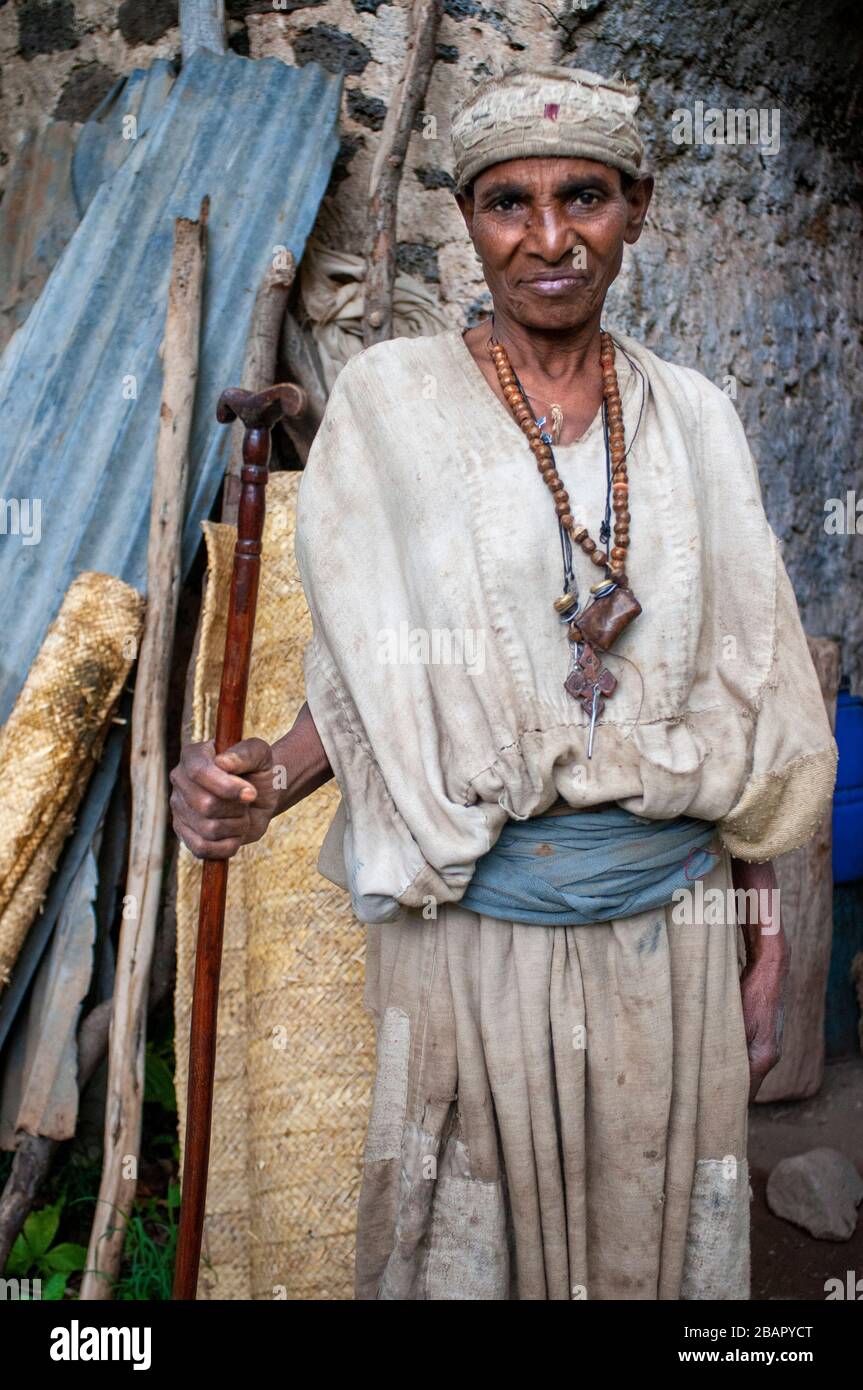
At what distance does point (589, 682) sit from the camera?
1.70 m

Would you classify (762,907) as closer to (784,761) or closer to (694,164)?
(784,761)

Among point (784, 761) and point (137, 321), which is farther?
point (137, 321)

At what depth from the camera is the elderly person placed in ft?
5.58

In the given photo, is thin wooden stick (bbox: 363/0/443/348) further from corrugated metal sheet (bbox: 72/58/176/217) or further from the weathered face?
the weathered face

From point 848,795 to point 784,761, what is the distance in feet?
6.58

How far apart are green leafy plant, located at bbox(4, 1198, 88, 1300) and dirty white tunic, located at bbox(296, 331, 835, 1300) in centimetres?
142

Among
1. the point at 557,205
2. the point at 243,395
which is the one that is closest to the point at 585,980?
the point at 243,395

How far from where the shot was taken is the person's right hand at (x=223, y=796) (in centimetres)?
165

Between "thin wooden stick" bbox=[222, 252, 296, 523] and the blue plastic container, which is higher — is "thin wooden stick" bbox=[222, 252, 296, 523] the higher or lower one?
the higher one

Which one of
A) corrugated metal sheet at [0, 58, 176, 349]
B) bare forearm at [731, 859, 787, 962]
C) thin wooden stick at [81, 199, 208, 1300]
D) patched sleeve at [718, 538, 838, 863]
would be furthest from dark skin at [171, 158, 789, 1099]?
corrugated metal sheet at [0, 58, 176, 349]

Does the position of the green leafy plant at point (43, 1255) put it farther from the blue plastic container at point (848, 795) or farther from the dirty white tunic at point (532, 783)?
the blue plastic container at point (848, 795)

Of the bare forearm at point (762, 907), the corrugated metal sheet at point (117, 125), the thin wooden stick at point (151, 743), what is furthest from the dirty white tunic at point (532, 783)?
the corrugated metal sheet at point (117, 125)

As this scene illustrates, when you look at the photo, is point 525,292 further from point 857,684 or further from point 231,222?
point 857,684

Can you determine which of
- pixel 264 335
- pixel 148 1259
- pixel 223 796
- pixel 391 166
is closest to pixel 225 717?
pixel 223 796
